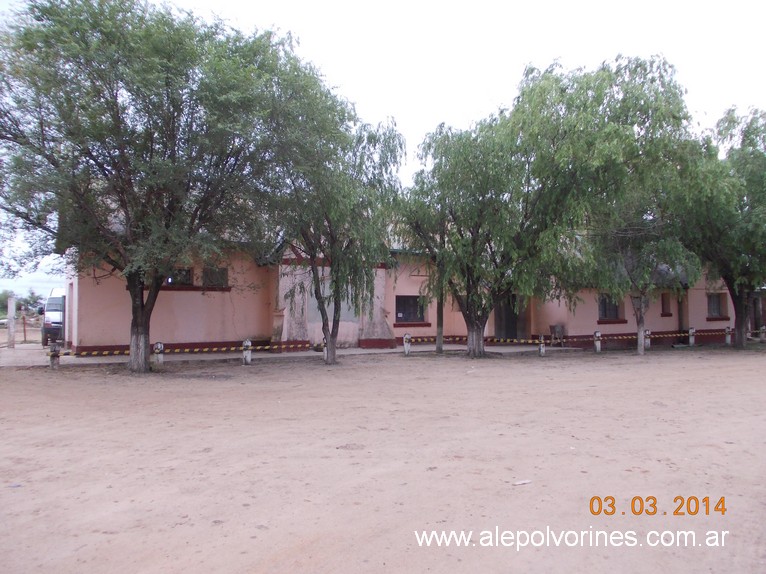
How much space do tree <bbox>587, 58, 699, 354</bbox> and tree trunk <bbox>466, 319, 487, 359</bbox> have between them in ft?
14.8

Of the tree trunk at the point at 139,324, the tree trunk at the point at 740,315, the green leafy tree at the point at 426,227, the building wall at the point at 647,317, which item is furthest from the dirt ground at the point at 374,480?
the tree trunk at the point at 740,315

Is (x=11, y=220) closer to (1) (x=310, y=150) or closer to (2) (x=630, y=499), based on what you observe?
(1) (x=310, y=150)

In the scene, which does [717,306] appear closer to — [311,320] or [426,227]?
[426,227]

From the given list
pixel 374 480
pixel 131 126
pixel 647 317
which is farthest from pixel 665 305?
pixel 374 480

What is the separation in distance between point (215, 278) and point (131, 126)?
628cm

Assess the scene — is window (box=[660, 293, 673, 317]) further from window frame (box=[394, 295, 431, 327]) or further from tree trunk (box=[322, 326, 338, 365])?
tree trunk (box=[322, 326, 338, 365])

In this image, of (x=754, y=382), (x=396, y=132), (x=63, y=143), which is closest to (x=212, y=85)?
(x=63, y=143)

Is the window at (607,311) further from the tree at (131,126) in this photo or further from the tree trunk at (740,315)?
the tree at (131,126)

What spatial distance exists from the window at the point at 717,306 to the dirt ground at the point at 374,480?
24.6 metres

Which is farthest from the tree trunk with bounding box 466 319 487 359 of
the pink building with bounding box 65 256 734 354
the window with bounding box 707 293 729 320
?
the window with bounding box 707 293 729 320

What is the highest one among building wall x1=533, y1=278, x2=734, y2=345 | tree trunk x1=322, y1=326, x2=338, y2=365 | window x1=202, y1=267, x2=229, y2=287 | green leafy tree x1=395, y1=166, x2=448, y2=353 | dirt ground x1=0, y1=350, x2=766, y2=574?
green leafy tree x1=395, y1=166, x2=448, y2=353

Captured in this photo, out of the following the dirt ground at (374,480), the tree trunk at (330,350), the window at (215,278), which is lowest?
the dirt ground at (374,480)

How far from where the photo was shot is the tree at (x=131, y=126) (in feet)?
39.8

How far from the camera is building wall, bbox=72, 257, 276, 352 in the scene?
18484 mm
